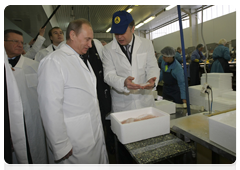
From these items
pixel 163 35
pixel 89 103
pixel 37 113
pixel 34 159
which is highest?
pixel 163 35

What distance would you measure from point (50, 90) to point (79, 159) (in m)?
0.56

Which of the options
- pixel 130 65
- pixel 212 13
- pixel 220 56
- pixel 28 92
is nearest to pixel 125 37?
pixel 130 65

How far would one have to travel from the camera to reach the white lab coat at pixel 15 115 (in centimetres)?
81

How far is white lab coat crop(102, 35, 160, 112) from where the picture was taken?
1619 mm

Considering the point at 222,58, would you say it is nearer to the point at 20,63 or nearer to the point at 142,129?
the point at 142,129

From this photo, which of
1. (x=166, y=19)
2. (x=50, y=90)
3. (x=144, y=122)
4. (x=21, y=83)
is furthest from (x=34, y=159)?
(x=166, y=19)

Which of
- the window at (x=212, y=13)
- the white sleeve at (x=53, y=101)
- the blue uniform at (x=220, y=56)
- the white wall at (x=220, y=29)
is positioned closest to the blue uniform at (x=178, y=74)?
the white sleeve at (x=53, y=101)

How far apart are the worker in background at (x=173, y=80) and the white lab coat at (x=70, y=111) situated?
1.73 metres

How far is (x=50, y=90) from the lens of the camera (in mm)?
999

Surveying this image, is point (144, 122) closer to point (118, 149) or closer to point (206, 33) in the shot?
point (118, 149)

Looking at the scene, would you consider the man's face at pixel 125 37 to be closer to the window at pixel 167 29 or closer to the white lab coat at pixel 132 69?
the white lab coat at pixel 132 69

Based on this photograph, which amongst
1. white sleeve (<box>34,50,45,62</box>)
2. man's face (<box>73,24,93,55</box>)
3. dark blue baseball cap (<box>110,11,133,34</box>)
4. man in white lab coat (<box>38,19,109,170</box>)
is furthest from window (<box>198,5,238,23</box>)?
man in white lab coat (<box>38,19,109,170</box>)

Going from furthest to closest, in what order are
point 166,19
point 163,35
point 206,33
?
point 163,35 → point 166,19 → point 206,33

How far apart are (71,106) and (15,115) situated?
1.12ft
